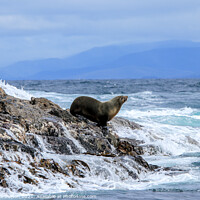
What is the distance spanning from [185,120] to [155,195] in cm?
1512

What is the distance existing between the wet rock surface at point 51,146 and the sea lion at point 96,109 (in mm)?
262

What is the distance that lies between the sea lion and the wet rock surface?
0.86 ft

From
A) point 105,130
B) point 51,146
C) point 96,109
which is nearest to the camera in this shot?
point 51,146

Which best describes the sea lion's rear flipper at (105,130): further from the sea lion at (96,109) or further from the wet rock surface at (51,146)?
the sea lion at (96,109)

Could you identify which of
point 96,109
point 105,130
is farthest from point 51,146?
point 96,109

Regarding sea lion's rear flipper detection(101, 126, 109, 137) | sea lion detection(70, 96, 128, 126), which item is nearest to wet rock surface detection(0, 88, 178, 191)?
sea lion's rear flipper detection(101, 126, 109, 137)

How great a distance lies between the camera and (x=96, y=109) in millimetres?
11578

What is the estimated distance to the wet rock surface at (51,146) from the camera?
736 cm

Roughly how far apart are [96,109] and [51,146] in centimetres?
264

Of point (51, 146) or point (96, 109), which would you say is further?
point (96, 109)

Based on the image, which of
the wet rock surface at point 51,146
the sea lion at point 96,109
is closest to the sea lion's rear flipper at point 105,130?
the wet rock surface at point 51,146

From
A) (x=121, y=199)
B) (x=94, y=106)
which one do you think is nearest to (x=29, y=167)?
(x=121, y=199)

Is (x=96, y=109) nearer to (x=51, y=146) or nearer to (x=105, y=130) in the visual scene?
(x=105, y=130)

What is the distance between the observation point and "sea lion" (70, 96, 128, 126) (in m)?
11.6
